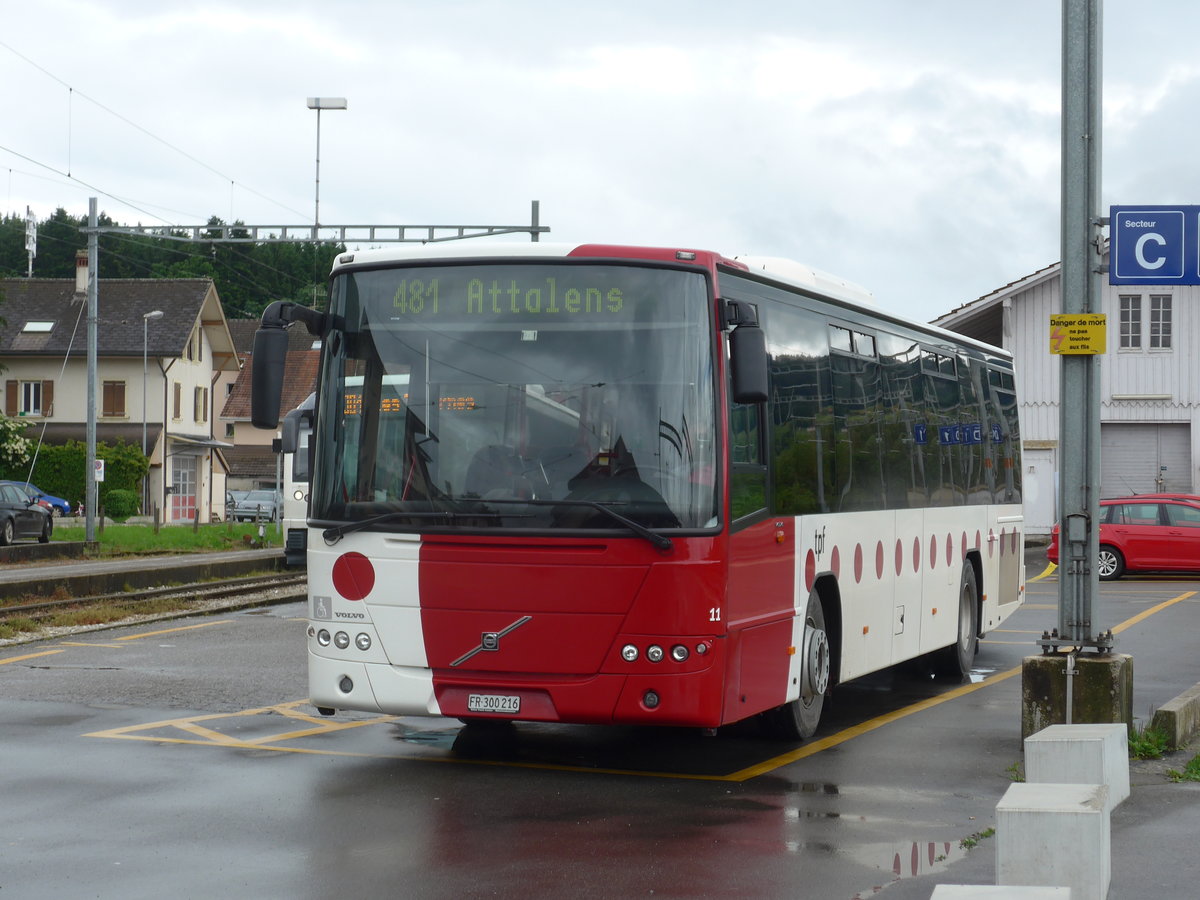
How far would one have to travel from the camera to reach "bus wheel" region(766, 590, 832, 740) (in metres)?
10.8

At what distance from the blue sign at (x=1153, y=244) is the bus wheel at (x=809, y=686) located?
289cm

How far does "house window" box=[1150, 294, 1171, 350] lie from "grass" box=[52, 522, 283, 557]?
22.5m

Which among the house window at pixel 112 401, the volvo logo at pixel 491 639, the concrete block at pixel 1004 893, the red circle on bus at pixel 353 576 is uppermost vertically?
the house window at pixel 112 401

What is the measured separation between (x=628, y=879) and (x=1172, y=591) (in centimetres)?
2238

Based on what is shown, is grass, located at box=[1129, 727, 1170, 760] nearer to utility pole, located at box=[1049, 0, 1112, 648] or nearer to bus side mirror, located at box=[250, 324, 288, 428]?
utility pole, located at box=[1049, 0, 1112, 648]

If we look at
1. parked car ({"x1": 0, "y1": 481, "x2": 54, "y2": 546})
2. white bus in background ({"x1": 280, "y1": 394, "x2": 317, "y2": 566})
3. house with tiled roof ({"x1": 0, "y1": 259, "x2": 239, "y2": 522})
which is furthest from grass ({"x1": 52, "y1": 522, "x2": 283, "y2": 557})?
house with tiled roof ({"x1": 0, "y1": 259, "x2": 239, "y2": 522})

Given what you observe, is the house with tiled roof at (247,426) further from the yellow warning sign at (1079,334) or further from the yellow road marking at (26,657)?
the yellow warning sign at (1079,334)

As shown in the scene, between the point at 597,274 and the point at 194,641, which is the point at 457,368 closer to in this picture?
the point at 597,274

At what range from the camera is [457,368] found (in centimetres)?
939

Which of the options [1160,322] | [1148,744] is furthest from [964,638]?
[1160,322]

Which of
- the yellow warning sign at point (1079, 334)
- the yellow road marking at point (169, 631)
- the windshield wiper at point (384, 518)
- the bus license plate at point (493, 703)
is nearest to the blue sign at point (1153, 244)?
the yellow warning sign at point (1079, 334)

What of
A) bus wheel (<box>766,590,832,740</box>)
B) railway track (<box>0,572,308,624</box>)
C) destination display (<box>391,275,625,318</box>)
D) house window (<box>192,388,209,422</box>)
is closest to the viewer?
destination display (<box>391,275,625,318</box>)

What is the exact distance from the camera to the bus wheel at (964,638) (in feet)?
50.1

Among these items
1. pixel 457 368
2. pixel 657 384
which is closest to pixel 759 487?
pixel 657 384
